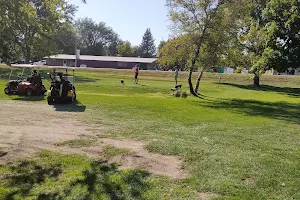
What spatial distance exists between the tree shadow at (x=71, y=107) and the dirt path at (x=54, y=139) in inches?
30.4

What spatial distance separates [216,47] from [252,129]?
1204 centimetres

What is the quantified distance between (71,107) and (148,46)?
360 ft

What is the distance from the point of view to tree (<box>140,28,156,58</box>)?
12156cm

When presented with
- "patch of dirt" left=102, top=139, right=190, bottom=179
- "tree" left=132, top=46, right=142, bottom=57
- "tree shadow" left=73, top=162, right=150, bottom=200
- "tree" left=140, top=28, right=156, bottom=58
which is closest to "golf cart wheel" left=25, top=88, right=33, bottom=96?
"patch of dirt" left=102, top=139, right=190, bottom=179

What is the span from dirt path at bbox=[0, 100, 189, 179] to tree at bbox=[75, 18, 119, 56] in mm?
102463

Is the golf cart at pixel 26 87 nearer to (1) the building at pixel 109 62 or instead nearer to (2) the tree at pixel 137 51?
(1) the building at pixel 109 62

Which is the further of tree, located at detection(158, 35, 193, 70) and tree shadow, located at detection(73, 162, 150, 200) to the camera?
tree, located at detection(158, 35, 193, 70)

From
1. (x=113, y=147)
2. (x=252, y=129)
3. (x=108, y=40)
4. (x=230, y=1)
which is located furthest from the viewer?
(x=108, y=40)

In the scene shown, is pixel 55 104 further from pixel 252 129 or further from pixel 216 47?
pixel 216 47

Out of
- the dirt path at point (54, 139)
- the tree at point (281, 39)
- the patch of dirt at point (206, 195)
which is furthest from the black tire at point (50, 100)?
the tree at point (281, 39)

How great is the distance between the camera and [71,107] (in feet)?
49.5

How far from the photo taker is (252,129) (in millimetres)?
11711

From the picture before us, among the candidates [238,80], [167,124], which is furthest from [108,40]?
[167,124]

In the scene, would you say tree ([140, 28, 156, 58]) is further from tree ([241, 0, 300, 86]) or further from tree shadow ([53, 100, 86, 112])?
tree shadow ([53, 100, 86, 112])
